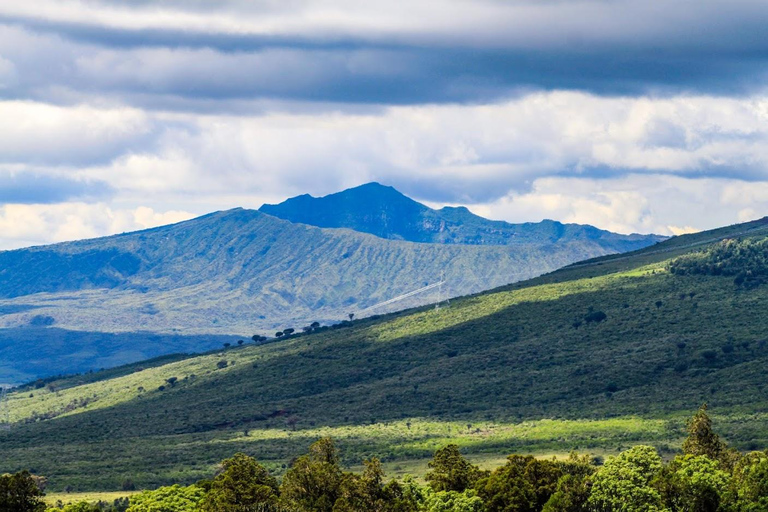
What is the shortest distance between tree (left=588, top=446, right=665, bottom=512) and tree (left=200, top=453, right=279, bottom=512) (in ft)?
83.4

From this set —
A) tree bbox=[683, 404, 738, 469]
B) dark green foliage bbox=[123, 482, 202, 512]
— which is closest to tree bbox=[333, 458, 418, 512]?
dark green foliage bbox=[123, 482, 202, 512]

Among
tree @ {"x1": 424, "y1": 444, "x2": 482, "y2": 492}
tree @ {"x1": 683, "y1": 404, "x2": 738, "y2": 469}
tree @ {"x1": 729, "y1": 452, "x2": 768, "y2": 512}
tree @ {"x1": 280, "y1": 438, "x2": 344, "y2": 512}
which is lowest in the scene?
tree @ {"x1": 729, "y1": 452, "x2": 768, "y2": 512}

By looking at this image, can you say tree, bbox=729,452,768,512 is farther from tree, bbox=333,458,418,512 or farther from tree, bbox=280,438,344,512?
tree, bbox=280,438,344,512

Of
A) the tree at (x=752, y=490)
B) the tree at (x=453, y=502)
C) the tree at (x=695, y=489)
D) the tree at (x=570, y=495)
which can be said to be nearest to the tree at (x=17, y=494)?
the tree at (x=453, y=502)

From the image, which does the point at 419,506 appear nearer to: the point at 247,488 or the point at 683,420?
the point at 247,488

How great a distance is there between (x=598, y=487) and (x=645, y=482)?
13.9 feet

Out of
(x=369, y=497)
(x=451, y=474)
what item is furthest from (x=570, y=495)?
(x=369, y=497)

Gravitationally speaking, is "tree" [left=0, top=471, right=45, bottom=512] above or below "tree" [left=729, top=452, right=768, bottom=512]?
above

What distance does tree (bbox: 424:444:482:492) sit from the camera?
Result: 361 feet

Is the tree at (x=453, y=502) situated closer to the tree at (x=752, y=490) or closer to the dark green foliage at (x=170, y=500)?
the dark green foliage at (x=170, y=500)

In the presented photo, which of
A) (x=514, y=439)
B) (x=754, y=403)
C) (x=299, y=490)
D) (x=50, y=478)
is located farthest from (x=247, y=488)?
(x=754, y=403)

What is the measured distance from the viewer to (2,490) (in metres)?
99.1

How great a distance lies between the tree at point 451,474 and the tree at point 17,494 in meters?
33.0

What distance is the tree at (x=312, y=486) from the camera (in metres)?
102
